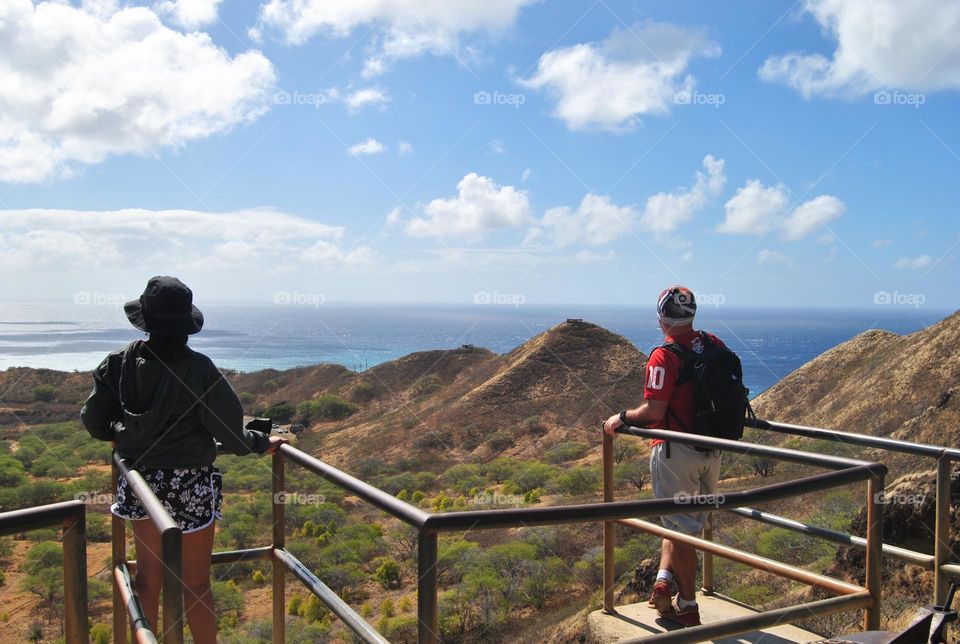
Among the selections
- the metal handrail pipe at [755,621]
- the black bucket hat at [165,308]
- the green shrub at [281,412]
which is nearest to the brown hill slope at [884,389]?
the metal handrail pipe at [755,621]

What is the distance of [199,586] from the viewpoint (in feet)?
10.3

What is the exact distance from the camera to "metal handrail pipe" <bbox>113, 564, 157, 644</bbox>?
6.58 feet

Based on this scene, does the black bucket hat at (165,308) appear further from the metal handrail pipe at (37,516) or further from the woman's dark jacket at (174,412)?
the metal handrail pipe at (37,516)

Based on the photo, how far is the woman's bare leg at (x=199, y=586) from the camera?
3053 millimetres

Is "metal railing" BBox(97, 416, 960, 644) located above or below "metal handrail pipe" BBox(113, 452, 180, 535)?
below

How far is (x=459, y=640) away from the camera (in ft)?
33.5

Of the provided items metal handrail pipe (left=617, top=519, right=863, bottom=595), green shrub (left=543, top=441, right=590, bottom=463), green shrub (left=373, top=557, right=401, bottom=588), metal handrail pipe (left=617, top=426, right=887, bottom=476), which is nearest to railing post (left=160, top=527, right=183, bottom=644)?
metal handrail pipe (left=617, top=519, right=863, bottom=595)

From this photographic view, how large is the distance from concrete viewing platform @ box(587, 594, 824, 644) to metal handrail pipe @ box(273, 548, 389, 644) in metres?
1.51

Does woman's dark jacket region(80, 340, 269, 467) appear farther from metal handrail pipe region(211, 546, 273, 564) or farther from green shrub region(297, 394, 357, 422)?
green shrub region(297, 394, 357, 422)

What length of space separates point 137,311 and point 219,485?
0.83 metres

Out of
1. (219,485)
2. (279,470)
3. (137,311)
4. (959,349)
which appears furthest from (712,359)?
(959,349)

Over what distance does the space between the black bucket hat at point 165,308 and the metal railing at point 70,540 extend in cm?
125

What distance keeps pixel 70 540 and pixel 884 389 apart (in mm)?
16074

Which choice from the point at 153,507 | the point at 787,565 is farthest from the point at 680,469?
the point at 153,507
